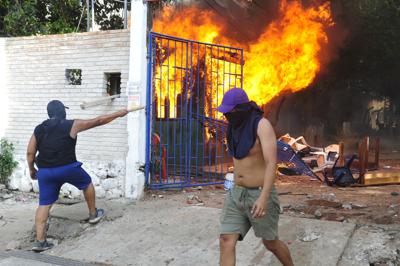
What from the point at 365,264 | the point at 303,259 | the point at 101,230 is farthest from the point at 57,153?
the point at 365,264

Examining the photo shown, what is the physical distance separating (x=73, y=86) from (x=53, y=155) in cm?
245

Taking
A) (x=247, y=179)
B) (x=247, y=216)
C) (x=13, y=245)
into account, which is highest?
(x=247, y=179)

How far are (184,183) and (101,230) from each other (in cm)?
216

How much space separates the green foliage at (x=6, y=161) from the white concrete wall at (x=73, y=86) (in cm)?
13

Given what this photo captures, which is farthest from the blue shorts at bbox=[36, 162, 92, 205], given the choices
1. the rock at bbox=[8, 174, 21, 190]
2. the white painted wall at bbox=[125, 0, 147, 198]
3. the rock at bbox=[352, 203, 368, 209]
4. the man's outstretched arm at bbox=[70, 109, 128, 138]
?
the rock at bbox=[352, 203, 368, 209]

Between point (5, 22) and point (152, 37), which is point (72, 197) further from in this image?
point (5, 22)

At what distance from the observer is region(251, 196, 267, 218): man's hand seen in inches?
136

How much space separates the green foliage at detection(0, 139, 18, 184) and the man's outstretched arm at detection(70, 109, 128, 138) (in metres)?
3.10

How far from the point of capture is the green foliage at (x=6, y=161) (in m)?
7.94

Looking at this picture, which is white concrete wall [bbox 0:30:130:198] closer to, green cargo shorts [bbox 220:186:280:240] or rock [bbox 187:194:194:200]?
rock [bbox 187:194:194:200]

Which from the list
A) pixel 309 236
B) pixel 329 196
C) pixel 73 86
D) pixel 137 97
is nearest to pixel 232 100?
pixel 309 236

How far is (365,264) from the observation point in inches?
172

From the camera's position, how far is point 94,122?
17.7 feet

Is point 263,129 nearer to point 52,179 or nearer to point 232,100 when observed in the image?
point 232,100
